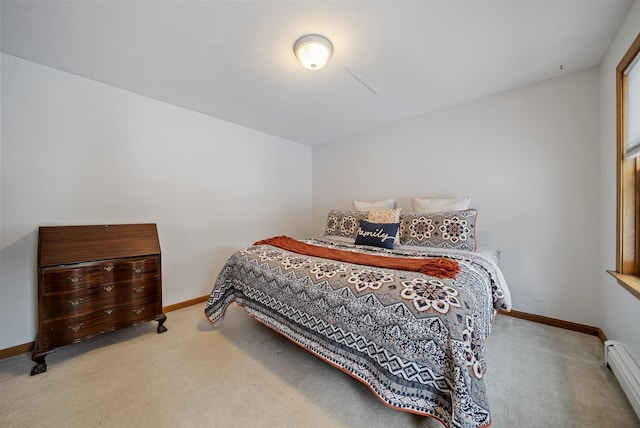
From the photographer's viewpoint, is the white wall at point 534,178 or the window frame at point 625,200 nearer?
the window frame at point 625,200

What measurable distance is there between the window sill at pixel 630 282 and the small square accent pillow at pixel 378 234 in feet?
4.68

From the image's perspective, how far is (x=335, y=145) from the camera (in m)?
3.96

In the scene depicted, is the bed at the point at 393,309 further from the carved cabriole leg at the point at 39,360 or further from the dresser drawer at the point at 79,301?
the carved cabriole leg at the point at 39,360

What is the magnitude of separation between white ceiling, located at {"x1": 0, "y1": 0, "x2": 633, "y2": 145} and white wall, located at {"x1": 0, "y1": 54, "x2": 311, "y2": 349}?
24 cm

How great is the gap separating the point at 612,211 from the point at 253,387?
280cm

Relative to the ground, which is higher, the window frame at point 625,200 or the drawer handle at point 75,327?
the window frame at point 625,200

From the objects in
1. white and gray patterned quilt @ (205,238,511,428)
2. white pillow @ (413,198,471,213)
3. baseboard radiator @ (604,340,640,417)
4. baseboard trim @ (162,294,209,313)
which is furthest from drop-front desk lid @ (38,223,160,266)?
baseboard radiator @ (604,340,640,417)

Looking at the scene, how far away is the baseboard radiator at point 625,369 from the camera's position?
1.21 metres

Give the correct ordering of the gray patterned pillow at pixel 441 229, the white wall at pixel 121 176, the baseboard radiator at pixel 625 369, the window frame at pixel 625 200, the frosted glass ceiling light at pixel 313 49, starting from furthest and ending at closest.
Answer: the gray patterned pillow at pixel 441 229 < the white wall at pixel 121 176 < the frosted glass ceiling light at pixel 313 49 < the window frame at pixel 625 200 < the baseboard radiator at pixel 625 369

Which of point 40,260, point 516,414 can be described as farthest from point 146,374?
point 516,414

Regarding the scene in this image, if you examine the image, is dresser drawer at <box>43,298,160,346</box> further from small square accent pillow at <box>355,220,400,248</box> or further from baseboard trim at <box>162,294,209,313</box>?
small square accent pillow at <box>355,220,400,248</box>

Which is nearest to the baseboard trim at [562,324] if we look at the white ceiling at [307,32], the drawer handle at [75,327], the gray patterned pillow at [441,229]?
the gray patterned pillow at [441,229]

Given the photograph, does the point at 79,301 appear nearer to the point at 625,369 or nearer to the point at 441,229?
the point at 441,229

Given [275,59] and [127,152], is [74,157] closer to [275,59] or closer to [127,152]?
[127,152]
